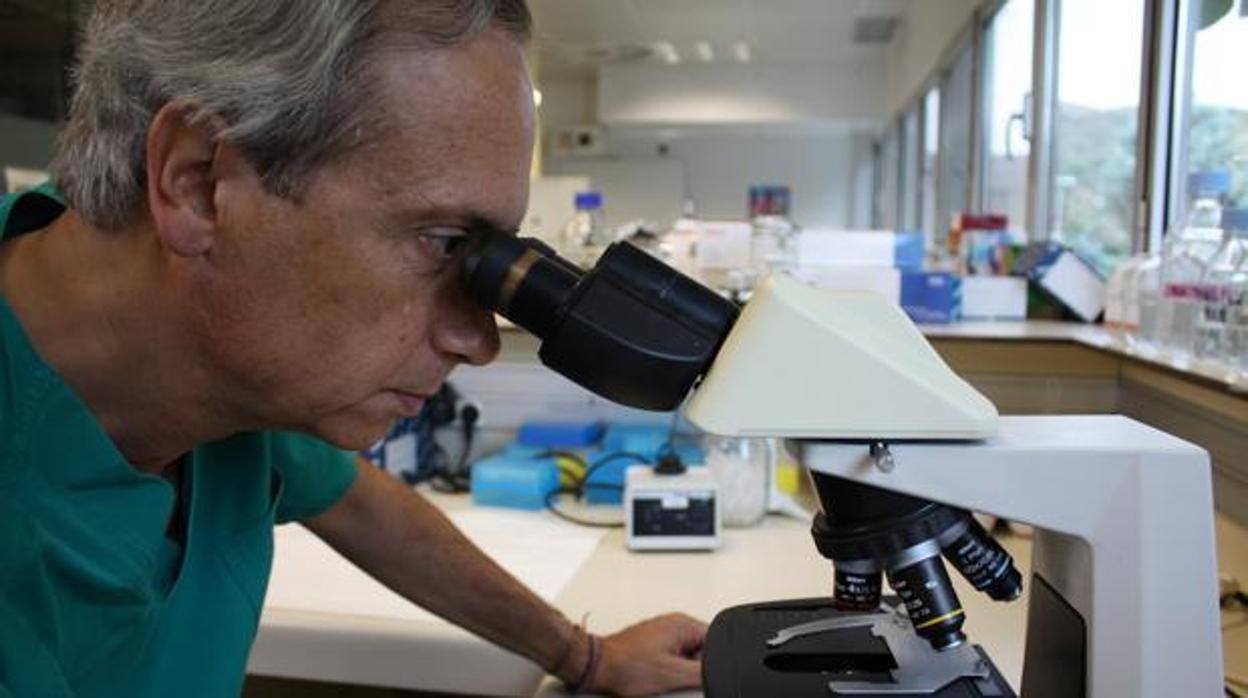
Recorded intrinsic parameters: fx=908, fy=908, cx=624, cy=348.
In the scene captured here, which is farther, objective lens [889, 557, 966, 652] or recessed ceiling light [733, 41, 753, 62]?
recessed ceiling light [733, 41, 753, 62]

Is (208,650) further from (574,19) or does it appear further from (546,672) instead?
(574,19)

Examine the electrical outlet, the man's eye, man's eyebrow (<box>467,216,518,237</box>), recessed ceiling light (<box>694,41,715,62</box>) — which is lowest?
the electrical outlet

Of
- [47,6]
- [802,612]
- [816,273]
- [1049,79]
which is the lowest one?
[802,612]

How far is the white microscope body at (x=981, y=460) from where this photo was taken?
527mm

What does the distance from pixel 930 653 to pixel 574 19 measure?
5.77 meters

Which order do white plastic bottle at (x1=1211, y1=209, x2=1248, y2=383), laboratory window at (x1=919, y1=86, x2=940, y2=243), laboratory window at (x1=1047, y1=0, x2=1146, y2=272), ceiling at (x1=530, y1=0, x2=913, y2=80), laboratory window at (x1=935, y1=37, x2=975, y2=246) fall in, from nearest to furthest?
white plastic bottle at (x1=1211, y1=209, x2=1248, y2=383), laboratory window at (x1=1047, y1=0, x2=1146, y2=272), laboratory window at (x1=935, y1=37, x2=975, y2=246), laboratory window at (x1=919, y1=86, x2=940, y2=243), ceiling at (x1=530, y1=0, x2=913, y2=80)

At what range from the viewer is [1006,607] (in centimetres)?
105

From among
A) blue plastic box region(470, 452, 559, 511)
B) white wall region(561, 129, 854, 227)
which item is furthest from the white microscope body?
white wall region(561, 129, 854, 227)

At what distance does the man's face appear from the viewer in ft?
1.92

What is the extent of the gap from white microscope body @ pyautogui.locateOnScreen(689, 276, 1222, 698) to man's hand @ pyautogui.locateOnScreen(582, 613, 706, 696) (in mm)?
399

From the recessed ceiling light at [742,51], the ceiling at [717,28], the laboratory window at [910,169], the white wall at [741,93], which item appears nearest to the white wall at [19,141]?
the ceiling at [717,28]

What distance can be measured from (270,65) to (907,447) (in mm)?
457

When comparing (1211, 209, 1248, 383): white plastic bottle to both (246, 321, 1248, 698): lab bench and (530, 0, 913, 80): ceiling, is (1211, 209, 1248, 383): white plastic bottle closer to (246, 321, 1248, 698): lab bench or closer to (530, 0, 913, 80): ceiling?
(246, 321, 1248, 698): lab bench

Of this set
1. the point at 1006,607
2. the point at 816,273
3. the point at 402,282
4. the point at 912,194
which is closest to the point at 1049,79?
the point at 816,273
